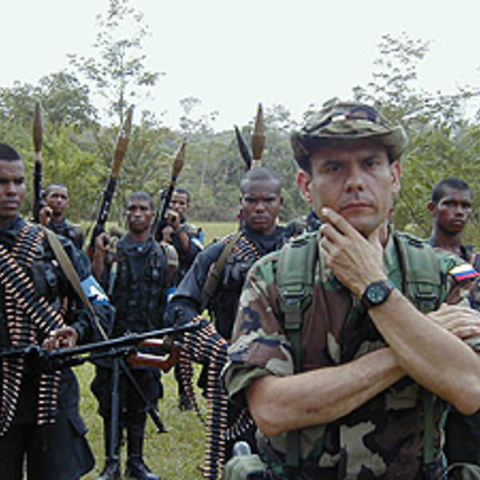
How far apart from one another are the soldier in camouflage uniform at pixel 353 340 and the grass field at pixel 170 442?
4726 mm

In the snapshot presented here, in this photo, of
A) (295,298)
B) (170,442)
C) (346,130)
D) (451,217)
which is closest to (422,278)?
(295,298)

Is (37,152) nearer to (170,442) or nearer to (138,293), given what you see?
(138,293)

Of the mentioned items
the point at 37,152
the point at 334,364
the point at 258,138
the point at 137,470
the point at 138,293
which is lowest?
the point at 137,470

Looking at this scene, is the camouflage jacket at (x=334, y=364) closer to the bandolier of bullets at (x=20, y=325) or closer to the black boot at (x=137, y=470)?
the bandolier of bullets at (x=20, y=325)

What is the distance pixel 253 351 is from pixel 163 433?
19.6 feet

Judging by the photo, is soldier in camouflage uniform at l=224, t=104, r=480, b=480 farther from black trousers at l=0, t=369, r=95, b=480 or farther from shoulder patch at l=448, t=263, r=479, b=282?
black trousers at l=0, t=369, r=95, b=480

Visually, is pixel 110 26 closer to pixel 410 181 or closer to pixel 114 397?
pixel 410 181

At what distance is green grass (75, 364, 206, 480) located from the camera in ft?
21.7

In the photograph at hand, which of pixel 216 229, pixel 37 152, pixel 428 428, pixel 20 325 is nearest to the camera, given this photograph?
pixel 428 428

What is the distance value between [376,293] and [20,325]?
277 cm

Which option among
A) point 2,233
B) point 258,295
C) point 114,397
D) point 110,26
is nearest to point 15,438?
point 2,233

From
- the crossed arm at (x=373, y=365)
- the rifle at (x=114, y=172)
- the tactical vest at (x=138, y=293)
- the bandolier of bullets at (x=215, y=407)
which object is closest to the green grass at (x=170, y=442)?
the tactical vest at (x=138, y=293)

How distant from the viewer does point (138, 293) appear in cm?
680

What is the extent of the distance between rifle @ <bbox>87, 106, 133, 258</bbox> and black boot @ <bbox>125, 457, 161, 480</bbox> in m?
2.19
